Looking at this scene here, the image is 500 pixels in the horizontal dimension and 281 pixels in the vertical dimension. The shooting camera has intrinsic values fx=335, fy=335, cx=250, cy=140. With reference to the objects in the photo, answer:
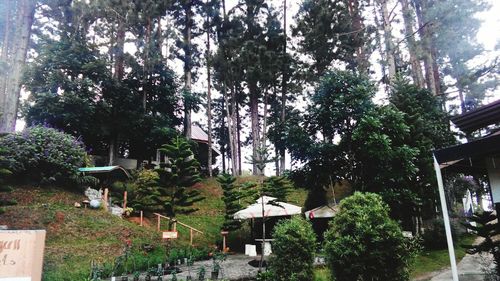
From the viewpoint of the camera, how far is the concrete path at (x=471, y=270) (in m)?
6.46

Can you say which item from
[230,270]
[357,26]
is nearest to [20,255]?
[230,270]

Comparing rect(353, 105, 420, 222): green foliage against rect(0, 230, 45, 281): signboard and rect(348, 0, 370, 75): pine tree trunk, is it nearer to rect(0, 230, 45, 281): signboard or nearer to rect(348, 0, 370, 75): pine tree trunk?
rect(348, 0, 370, 75): pine tree trunk

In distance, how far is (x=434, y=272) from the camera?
25.3 ft

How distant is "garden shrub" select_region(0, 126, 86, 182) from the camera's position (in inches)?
438

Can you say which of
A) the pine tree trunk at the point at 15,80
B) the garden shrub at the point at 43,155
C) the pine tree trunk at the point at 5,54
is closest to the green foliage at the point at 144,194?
the garden shrub at the point at 43,155

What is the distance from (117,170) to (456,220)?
13.1m

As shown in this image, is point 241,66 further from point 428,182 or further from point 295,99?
point 428,182

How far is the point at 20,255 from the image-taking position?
2641mm

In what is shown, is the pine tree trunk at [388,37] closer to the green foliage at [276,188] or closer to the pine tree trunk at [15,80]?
the green foliage at [276,188]

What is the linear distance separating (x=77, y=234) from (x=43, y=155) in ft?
12.0

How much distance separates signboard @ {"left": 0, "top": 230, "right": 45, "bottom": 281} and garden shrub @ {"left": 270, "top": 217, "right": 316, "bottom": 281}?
3.87 m

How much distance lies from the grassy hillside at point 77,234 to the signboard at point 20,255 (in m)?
5.04

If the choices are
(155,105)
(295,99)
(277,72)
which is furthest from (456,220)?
(155,105)

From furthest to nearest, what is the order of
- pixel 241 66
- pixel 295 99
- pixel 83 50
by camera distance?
pixel 295 99
pixel 241 66
pixel 83 50
